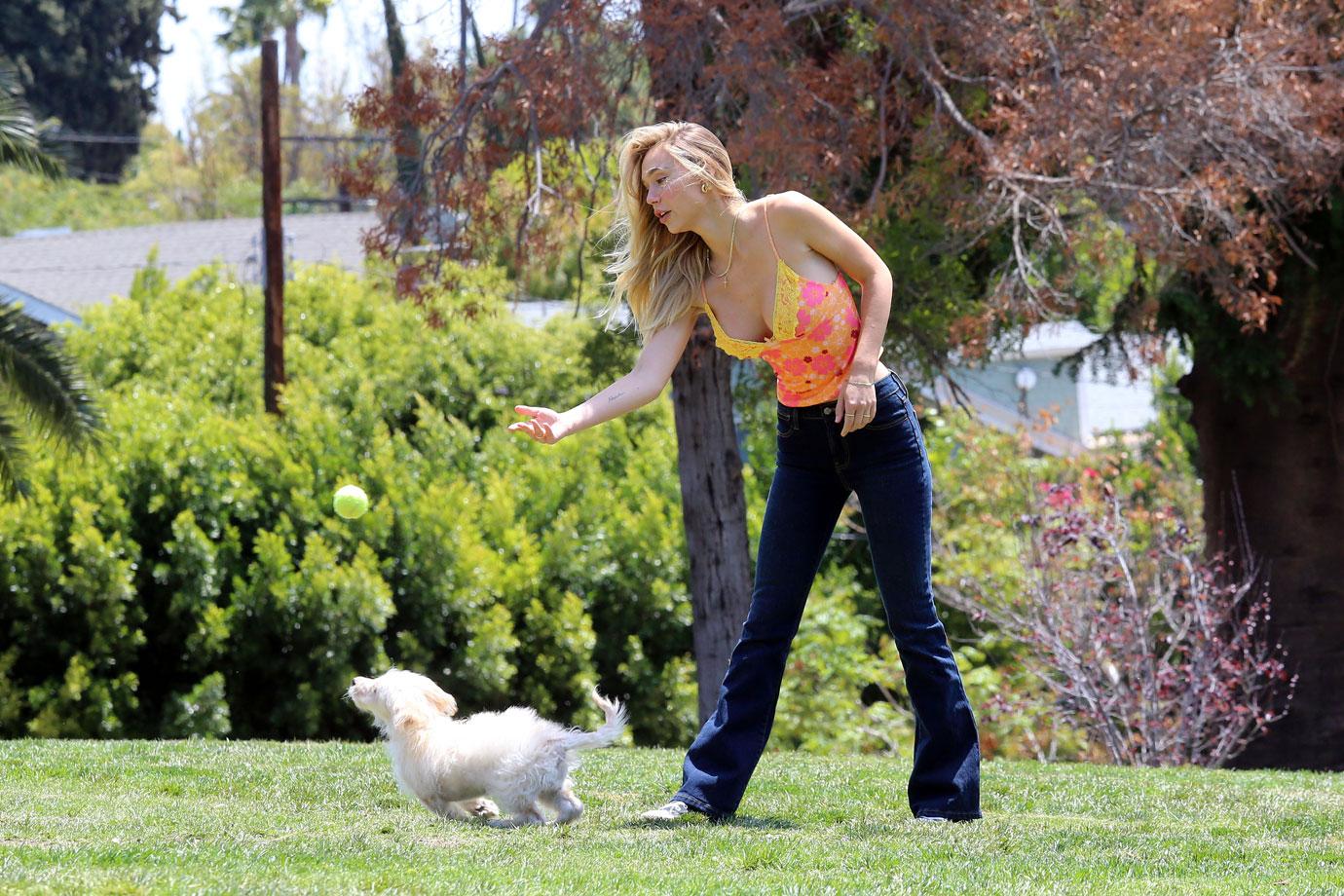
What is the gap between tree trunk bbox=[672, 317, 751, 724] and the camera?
8.91 metres

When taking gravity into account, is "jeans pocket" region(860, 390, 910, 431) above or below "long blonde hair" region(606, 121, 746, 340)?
below

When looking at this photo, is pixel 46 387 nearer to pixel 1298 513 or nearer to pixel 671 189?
pixel 671 189

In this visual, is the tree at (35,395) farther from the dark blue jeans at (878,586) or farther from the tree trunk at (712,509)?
the dark blue jeans at (878,586)

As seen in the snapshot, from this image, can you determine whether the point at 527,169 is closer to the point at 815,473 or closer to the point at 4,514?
the point at 815,473

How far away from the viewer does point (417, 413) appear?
15273mm

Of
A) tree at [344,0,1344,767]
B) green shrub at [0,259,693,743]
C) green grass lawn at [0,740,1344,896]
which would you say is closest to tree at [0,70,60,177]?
green shrub at [0,259,693,743]

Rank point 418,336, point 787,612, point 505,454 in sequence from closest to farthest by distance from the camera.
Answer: point 787,612 < point 505,454 < point 418,336

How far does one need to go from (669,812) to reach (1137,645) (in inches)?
234

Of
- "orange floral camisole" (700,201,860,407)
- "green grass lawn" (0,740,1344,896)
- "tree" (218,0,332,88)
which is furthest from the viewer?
"tree" (218,0,332,88)

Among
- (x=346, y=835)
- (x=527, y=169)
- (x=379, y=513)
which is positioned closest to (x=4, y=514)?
(x=379, y=513)

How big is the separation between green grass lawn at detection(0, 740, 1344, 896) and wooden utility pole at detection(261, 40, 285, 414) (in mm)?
9179

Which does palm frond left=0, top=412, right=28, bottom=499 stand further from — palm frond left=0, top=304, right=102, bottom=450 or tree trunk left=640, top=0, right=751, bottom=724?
tree trunk left=640, top=0, right=751, bottom=724

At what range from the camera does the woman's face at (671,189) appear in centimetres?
439

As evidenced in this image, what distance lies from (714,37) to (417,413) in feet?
26.8
